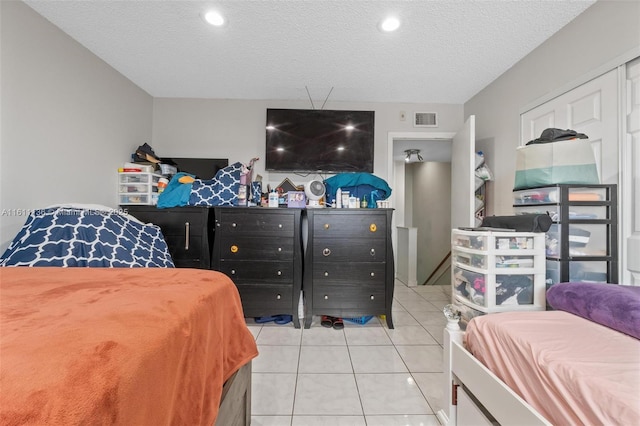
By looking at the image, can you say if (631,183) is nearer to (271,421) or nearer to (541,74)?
(541,74)

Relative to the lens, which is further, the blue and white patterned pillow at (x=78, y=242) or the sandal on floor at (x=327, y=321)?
the sandal on floor at (x=327, y=321)

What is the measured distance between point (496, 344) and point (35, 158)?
2.90m

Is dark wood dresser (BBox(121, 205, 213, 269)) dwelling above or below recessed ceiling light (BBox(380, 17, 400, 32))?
below

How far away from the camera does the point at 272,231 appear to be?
239 centimetres

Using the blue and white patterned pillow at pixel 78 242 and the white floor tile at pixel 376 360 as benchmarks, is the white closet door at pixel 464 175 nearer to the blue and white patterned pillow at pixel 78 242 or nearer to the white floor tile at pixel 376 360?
the white floor tile at pixel 376 360

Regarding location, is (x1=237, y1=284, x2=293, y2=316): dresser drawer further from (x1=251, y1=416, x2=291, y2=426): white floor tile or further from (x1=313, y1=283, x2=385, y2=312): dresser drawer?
(x1=251, y1=416, x2=291, y2=426): white floor tile

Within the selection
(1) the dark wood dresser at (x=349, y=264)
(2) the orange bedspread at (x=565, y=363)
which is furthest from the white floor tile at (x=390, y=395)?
(1) the dark wood dresser at (x=349, y=264)

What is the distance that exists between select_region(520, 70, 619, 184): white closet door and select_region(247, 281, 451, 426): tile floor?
1.70 meters

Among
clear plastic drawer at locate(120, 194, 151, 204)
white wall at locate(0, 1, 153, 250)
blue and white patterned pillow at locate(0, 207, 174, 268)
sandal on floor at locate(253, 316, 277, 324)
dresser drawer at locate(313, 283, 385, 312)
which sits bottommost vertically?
sandal on floor at locate(253, 316, 277, 324)

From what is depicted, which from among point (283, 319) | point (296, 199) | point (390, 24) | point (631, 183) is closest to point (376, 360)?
point (283, 319)

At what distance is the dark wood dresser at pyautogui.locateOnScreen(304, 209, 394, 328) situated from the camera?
236 cm

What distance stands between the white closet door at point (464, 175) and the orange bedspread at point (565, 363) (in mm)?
1608

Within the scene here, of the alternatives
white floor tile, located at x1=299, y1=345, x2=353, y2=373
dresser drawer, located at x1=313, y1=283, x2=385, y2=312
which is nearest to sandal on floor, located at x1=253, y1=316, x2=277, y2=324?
dresser drawer, located at x1=313, y1=283, x2=385, y2=312

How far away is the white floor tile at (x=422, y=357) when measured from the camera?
69.1 inches
